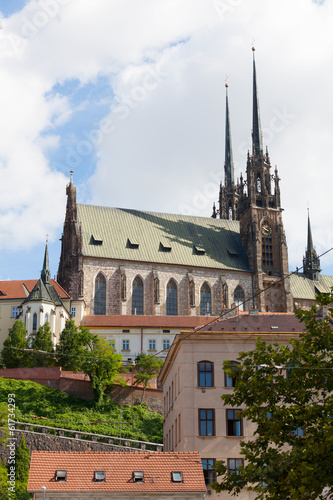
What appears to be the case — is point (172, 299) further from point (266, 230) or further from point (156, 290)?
point (266, 230)

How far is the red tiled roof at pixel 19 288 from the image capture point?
80.2 metres

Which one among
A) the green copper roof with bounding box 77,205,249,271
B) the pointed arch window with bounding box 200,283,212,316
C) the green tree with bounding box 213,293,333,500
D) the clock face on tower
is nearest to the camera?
the green tree with bounding box 213,293,333,500

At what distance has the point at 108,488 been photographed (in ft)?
95.7

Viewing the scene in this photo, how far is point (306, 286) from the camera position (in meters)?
99.6

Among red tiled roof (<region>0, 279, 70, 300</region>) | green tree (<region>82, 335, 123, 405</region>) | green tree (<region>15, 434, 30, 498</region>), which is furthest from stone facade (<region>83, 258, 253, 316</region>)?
green tree (<region>15, 434, 30, 498</region>)

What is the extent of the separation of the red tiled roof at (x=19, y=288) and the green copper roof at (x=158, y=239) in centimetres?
585

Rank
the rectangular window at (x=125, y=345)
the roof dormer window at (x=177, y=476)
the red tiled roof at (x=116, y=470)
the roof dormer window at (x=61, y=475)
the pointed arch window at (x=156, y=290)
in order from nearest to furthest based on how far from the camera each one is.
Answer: the red tiled roof at (x=116, y=470), the roof dormer window at (x=61, y=475), the roof dormer window at (x=177, y=476), the rectangular window at (x=125, y=345), the pointed arch window at (x=156, y=290)

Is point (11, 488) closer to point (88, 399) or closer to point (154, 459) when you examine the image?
point (154, 459)

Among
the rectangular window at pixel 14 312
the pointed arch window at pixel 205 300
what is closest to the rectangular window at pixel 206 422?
the rectangular window at pixel 14 312

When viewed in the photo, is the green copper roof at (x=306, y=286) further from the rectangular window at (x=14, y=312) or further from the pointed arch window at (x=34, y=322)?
the rectangular window at (x=14, y=312)

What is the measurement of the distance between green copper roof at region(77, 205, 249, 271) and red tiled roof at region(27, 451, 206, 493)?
55.9m

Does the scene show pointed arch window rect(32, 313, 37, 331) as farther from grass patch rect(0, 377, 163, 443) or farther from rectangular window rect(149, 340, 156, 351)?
grass patch rect(0, 377, 163, 443)

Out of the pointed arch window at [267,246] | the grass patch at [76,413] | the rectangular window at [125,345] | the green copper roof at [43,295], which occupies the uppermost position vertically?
the pointed arch window at [267,246]

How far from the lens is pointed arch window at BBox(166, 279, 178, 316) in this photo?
288 ft
